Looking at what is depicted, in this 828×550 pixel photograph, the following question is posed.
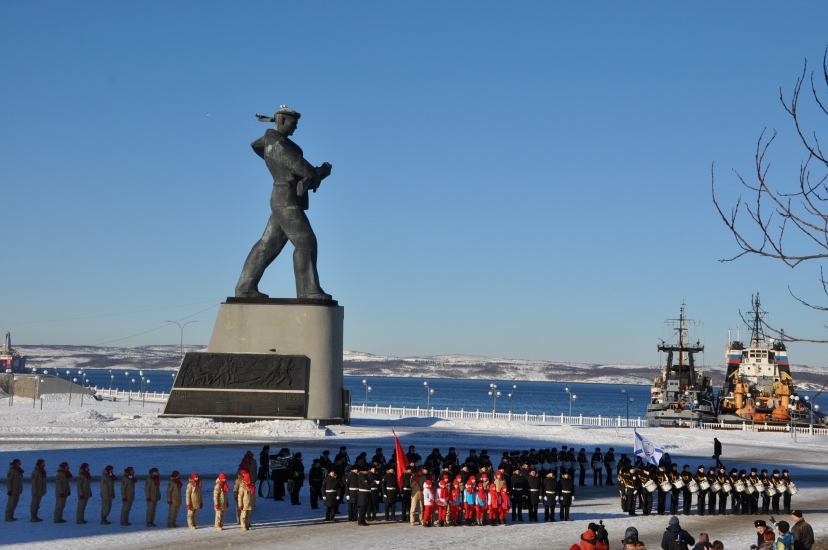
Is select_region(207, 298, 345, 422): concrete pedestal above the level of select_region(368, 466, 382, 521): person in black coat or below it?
above

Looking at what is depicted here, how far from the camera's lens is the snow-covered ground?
15.6m

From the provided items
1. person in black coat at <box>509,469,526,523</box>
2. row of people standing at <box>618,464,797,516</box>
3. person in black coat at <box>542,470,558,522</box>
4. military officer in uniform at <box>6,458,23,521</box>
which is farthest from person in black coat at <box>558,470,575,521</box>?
military officer in uniform at <box>6,458,23,521</box>

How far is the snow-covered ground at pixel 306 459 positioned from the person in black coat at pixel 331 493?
1.12ft

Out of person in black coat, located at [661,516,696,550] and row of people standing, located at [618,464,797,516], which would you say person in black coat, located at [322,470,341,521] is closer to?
row of people standing, located at [618,464,797,516]

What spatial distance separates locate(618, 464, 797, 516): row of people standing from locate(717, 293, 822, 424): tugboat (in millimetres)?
34891

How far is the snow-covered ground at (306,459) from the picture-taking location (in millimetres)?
15594

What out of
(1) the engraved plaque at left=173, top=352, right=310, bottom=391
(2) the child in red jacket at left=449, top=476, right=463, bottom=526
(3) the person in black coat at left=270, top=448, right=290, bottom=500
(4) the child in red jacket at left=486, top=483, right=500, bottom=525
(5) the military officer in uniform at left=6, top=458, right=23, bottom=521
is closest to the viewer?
(5) the military officer in uniform at left=6, top=458, right=23, bottom=521

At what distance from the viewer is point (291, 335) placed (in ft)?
117

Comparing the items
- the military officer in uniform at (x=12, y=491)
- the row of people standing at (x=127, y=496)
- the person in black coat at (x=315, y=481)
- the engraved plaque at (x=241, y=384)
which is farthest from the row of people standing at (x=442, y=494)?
the engraved plaque at (x=241, y=384)

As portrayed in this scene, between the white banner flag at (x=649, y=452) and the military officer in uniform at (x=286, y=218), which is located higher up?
the military officer in uniform at (x=286, y=218)

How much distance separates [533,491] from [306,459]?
28.3ft

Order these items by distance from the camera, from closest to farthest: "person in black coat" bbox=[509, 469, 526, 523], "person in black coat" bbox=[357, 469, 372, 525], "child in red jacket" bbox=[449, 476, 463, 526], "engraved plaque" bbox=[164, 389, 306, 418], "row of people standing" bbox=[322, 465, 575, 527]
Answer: "person in black coat" bbox=[357, 469, 372, 525]
"row of people standing" bbox=[322, 465, 575, 527]
"child in red jacket" bbox=[449, 476, 463, 526]
"person in black coat" bbox=[509, 469, 526, 523]
"engraved plaque" bbox=[164, 389, 306, 418]

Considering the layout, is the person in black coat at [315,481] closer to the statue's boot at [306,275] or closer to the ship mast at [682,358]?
the statue's boot at [306,275]

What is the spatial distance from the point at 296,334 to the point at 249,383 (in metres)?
2.56
